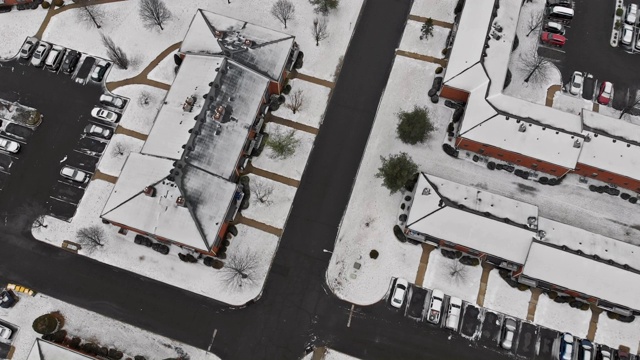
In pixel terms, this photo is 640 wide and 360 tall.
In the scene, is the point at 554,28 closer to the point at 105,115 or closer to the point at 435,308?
the point at 435,308

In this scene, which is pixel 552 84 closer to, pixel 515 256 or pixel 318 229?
pixel 515 256

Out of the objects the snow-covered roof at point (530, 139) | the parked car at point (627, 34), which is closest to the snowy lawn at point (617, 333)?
the snow-covered roof at point (530, 139)

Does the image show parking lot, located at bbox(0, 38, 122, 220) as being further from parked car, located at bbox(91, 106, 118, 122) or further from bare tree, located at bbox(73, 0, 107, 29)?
bare tree, located at bbox(73, 0, 107, 29)

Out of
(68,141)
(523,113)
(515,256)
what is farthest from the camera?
(68,141)

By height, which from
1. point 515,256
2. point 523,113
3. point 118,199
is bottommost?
point 118,199

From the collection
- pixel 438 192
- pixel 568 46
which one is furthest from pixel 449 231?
pixel 568 46

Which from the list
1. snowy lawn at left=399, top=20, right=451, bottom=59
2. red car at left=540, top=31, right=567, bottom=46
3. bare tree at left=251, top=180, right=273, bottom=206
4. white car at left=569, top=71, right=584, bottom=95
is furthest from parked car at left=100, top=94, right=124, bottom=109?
white car at left=569, top=71, right=584, bottom=95
